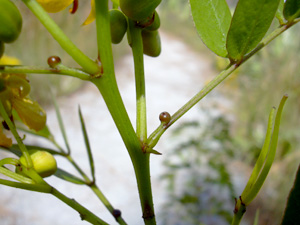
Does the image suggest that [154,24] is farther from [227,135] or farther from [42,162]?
[227,135]

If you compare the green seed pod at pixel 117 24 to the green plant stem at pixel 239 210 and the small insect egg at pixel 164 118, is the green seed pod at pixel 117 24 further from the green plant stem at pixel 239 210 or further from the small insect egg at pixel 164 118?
the green plant stem at pixel 239 210

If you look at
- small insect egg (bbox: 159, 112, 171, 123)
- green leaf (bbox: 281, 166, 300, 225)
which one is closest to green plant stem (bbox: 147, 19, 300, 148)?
small insect egg (bbox: 159, 112, 171, 123)

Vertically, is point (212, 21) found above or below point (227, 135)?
below

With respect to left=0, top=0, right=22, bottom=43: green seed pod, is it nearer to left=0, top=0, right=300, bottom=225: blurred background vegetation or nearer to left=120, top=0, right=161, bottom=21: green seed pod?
left=120, top=0, right=161, bottom=21: green seed pod

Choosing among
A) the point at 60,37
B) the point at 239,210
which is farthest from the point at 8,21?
the point at 239,210

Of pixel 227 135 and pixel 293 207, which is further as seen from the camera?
pixel 227 135
